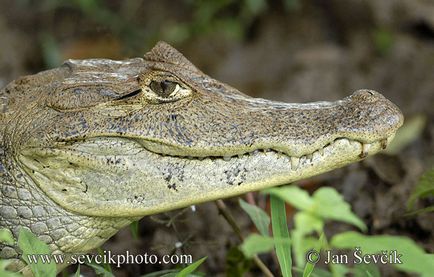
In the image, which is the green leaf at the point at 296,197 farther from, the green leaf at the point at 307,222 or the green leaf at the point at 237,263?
the green leaf at the point at 237,263

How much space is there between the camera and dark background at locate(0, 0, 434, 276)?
664cm

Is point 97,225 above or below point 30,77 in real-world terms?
below

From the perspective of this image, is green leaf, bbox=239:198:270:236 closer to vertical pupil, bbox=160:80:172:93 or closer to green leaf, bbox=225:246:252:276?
green leaf, bbox=225:246:252:276

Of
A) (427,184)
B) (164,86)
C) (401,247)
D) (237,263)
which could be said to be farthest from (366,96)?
(401,247)

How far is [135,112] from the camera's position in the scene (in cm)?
318

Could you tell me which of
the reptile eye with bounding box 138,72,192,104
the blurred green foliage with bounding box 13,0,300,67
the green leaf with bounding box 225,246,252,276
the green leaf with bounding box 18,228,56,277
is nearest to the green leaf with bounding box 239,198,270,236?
the green leaf with bounding box 225,246,252,276

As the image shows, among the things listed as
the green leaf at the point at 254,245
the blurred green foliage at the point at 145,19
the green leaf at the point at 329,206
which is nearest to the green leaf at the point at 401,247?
the green leaf at the point at 329,206

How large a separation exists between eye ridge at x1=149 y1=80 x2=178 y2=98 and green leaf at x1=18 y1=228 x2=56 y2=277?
83 centimetres

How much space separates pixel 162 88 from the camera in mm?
3225

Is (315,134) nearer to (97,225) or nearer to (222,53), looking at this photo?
(97,225)

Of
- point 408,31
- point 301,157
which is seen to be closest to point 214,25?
point 408,31

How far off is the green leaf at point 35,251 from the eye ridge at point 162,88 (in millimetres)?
827

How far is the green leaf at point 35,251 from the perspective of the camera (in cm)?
270

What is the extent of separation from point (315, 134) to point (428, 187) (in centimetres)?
71
